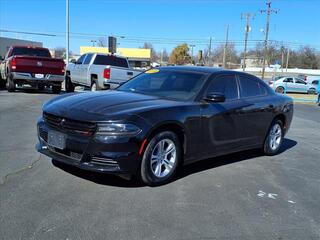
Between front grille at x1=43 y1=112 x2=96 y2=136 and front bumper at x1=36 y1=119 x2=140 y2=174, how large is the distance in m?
0.06

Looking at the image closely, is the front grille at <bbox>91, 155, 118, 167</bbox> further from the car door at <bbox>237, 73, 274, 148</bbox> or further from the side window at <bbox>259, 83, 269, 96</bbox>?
the side window at <bbox>259, 83, 269, 96</bbox>

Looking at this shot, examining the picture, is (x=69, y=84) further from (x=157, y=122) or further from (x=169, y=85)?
(x=157, y=122)

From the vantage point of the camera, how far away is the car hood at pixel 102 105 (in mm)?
4938

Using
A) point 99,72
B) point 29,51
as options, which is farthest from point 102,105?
A: point 29,51

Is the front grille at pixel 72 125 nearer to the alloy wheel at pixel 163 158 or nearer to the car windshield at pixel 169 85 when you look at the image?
the alloy wheel at pixel 163 158

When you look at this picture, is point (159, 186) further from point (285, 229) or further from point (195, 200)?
point (285, 229)

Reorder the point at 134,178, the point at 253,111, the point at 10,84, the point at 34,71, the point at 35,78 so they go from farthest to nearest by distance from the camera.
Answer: the point at 10,84, the point at 35,78, the point at 34,71, the point at 253,111, the point at 134,178

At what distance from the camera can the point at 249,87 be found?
7281 mm

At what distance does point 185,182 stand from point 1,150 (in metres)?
3.16

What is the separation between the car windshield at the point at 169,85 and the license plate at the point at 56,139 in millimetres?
1651

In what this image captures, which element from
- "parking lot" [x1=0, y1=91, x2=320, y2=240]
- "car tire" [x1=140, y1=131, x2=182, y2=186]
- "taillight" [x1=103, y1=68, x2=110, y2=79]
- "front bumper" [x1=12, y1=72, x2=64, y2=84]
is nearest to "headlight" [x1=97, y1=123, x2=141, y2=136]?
"car tire" [x1=140, y1=131, x2=182, y2=186]

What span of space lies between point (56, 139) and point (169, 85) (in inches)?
80.5

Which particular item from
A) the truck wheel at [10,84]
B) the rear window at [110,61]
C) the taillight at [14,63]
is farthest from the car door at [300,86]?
the taillight at [14,63]

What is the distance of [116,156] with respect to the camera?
4844mm
